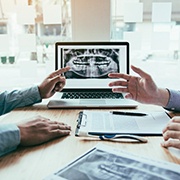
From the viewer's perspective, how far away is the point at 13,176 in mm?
645

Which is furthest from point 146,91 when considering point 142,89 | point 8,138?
point 8,138

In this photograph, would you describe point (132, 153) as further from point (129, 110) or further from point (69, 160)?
point (129, 110)

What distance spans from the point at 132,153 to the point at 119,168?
3.8 inches

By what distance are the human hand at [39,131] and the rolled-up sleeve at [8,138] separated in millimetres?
19

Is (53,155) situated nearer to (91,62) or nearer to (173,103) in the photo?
(173,103)

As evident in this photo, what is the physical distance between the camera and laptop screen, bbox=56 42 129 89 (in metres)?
1.42

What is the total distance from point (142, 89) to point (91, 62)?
390 millimetres

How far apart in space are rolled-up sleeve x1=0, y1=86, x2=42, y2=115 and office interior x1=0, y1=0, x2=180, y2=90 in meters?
0.47

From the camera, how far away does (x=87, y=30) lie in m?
1.59

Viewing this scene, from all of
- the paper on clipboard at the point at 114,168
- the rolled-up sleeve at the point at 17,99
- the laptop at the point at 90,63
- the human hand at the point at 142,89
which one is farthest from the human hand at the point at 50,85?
the paper on clipboard at the point at 114,168

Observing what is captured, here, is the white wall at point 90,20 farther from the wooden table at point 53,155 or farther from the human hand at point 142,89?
the wooden table at point 53,155

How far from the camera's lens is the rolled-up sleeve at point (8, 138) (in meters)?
0.76

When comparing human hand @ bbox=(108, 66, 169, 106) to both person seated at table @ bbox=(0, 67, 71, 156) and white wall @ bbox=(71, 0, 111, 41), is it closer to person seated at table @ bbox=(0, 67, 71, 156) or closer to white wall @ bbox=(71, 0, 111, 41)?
person seated at table @ bbox=(0, 67, 71, 156)

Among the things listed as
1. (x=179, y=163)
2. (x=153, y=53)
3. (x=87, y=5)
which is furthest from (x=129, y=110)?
(x=87, y=5)
